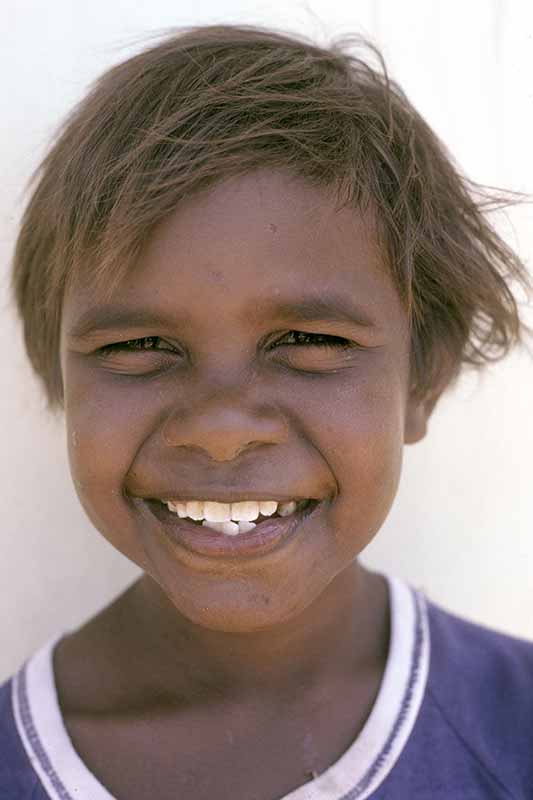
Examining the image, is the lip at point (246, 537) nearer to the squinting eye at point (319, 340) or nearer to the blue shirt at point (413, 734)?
the squinting eye at point (319, 340)

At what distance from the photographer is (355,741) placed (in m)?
→ 1.20

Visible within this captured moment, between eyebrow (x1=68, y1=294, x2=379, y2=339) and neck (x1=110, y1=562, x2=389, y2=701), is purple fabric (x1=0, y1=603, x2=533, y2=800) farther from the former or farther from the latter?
eyebrow (x1=68, y1=294, x2=379, y2=339)

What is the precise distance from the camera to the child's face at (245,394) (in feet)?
3.33

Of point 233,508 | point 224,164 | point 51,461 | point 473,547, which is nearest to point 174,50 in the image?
point 224,164

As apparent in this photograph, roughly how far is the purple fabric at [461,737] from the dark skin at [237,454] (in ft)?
0.22

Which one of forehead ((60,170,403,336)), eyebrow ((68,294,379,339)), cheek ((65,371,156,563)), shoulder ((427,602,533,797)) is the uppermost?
forehead ((60,170,403,336))

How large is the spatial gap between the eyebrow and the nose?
80 millimetres

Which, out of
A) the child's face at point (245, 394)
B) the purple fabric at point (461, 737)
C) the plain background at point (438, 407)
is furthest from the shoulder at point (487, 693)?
the plain background at point (438, 407)

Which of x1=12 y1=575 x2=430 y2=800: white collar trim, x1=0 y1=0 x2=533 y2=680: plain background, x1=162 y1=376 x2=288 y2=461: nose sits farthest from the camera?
x1=0 y1=0 x2=533 y2=680: plain background

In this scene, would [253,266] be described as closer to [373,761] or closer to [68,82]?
[373,761]

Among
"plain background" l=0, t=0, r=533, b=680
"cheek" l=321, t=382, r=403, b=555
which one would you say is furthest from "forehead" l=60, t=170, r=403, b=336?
"plain background" l=0, t=0, r=533, b=680

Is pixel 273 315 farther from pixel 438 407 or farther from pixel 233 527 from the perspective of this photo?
pixel 438 407

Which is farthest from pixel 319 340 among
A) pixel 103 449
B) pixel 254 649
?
pixel 254 649

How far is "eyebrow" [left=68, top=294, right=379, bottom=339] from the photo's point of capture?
1.03 meters
